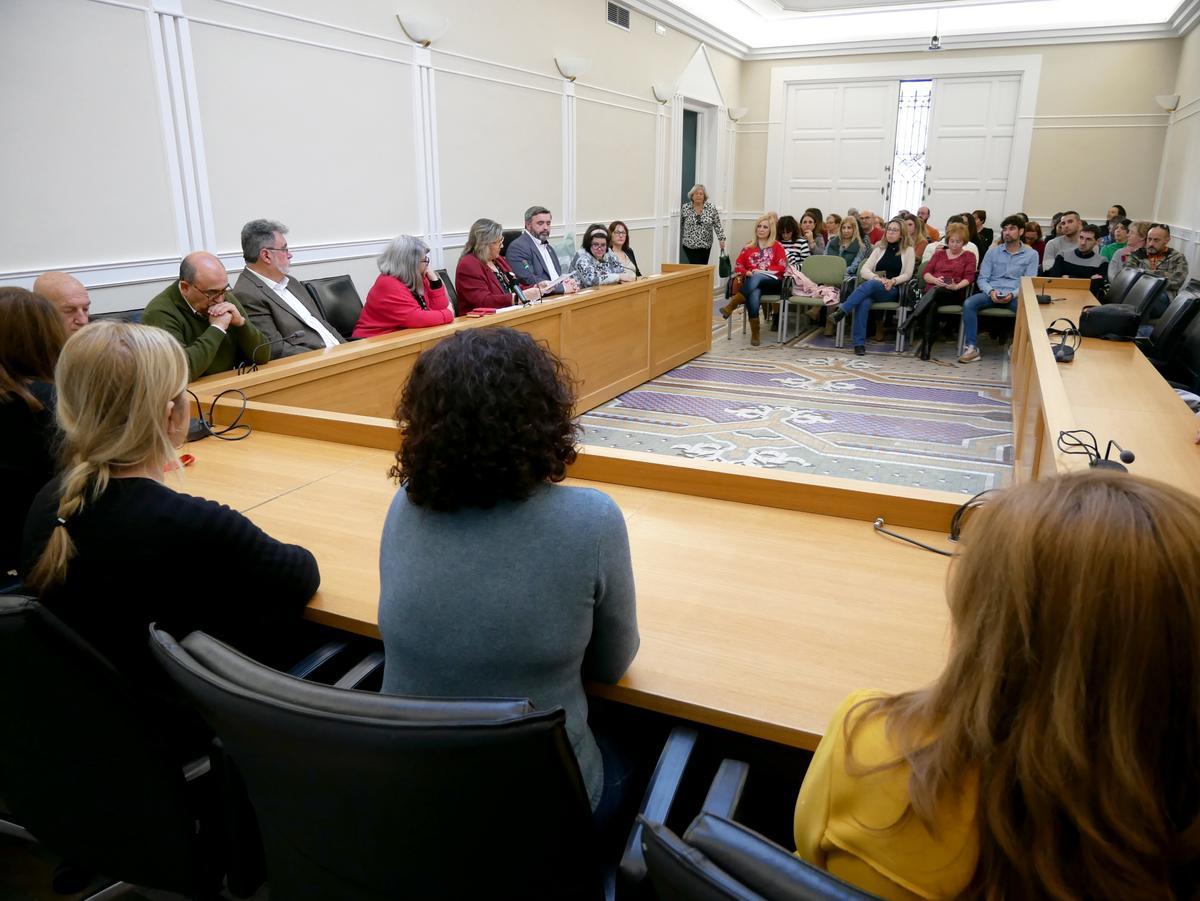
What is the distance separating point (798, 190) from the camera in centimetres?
1139

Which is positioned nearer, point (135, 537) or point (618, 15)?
→ point (135, 537)

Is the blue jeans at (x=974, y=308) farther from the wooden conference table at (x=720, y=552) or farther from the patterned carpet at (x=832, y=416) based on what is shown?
the wooden conference table at (x=720, y=552)

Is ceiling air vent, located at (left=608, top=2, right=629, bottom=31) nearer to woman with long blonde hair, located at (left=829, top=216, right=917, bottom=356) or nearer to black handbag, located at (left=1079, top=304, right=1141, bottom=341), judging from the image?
woman with long blonde hair, located at (left=829, top=216, right=917, bottom=356)

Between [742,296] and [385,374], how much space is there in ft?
17.5

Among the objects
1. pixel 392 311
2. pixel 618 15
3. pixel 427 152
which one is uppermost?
pixel 618 15

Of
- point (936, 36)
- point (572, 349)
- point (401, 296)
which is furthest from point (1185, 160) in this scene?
point (401, 296)

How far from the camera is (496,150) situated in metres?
6.64

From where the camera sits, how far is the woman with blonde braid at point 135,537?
1300 mm

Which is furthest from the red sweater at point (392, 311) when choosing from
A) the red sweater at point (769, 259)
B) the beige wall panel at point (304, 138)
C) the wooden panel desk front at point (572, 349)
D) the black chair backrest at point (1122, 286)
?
the black chair backrest at point (1122, 286)

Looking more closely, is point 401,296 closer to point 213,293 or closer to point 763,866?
point 213,293

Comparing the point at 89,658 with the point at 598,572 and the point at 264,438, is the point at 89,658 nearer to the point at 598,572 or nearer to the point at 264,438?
the point at 598,572

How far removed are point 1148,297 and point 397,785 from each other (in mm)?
5794

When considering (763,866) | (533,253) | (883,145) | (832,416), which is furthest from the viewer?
(883,145)

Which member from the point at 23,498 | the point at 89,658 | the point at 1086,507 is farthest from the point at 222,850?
the point at 1086,507
